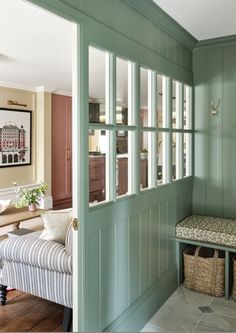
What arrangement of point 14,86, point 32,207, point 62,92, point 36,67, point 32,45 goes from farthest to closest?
point 62,92, point 14,86, point 36,67, point 32,207, point 32,45

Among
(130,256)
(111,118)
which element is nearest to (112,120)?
(111,118)

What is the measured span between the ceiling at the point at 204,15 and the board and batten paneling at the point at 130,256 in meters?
1.42

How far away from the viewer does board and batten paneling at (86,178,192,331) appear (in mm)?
1982

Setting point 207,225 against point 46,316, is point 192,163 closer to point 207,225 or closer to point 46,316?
point 207,225

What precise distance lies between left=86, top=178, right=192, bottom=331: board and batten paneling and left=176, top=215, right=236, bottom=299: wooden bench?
101mm

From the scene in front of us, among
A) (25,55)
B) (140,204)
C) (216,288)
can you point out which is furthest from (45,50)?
(216,288)

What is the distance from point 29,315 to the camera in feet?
8.62

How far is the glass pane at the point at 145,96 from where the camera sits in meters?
2.46

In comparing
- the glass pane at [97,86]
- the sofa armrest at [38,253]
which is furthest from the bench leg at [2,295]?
the glass pane at [97,86]

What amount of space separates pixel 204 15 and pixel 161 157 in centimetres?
120

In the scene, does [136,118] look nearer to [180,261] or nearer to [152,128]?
[152,128]

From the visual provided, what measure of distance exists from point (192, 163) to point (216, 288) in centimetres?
125

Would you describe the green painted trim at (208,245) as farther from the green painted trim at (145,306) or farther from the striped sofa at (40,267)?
the striped sofa at (40,267)

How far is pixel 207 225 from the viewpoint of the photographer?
3.12 metres
